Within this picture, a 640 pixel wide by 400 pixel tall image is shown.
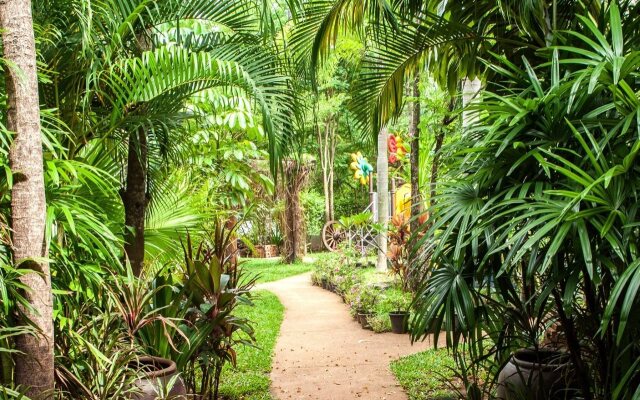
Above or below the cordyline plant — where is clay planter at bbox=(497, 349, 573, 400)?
below

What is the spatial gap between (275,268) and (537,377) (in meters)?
12.2

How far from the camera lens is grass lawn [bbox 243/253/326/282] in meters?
13.8

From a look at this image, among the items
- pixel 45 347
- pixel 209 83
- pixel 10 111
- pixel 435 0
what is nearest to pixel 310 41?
pixel 435 0

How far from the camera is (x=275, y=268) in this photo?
50.2ft

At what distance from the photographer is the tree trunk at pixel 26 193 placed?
8.16ft

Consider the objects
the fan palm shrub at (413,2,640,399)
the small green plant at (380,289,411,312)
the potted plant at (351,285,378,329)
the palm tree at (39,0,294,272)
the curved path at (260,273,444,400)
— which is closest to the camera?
the fan palm shrub at (413,2,640,399)

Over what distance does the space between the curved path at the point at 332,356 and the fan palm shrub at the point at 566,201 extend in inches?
79.3

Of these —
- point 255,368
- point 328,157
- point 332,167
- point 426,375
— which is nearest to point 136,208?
point 255,368

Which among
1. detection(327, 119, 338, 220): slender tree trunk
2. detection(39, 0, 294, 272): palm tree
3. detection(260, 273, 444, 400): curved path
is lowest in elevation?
detection(260, 273, 444, 400): curved path

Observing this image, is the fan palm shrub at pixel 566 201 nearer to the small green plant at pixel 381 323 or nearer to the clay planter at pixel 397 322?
the clay planter at pixel 397 322

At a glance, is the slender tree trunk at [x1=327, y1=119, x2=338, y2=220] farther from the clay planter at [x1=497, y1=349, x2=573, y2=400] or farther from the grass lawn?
the clay planter at [x1=497, y1=349, x2=573, y2=400]

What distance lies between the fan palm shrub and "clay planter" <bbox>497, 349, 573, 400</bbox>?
0.15 meters

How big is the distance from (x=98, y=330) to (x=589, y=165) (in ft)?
7.78

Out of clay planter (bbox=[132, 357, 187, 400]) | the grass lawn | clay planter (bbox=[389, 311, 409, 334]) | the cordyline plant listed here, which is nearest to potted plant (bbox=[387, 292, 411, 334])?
clay planter (bbox=[389, 311, 409, 334])
